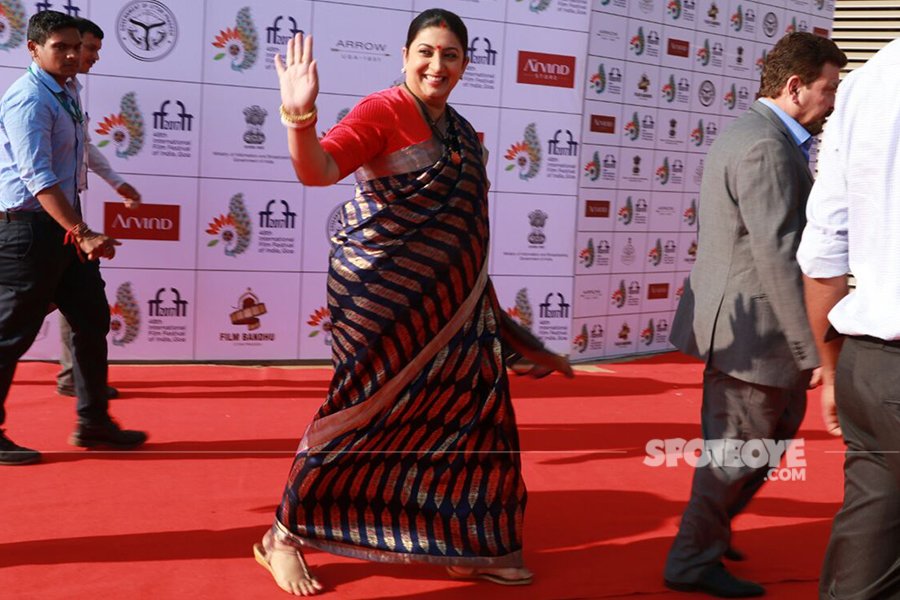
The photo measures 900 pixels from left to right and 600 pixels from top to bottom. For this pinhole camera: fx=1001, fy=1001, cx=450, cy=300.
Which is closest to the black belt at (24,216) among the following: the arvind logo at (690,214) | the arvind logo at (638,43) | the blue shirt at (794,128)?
the blue shirt at (794,128)

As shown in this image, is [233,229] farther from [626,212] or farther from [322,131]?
[626,212]

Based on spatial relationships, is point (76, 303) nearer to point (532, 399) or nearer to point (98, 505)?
point (98, 505)

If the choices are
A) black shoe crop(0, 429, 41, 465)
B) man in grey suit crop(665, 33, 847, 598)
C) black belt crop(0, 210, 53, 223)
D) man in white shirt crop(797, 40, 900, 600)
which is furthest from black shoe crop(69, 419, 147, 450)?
man in white shirt crop(797, 40, 900, 600)

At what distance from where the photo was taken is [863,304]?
73.9 inches

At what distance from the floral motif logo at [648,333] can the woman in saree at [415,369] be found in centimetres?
461

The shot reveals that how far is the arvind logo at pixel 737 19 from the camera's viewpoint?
7.77m

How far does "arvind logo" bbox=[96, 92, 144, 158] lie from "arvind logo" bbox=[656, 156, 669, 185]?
12.1ft

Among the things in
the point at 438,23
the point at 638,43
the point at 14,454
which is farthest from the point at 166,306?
the point at 638,43

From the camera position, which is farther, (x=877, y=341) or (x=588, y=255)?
(x=588, y=255)

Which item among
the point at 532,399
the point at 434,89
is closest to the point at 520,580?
the point at 434,89

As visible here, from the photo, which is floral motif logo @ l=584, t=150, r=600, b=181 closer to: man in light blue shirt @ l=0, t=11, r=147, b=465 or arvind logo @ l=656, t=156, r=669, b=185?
arvind logo @ l=656, t=156, r=669, b=185

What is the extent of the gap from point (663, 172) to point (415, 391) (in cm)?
504

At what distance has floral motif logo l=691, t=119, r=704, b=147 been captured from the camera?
25.0 ft

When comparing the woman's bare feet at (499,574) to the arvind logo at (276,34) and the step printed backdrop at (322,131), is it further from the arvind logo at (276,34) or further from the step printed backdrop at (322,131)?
the arvind logo at (276,34)
